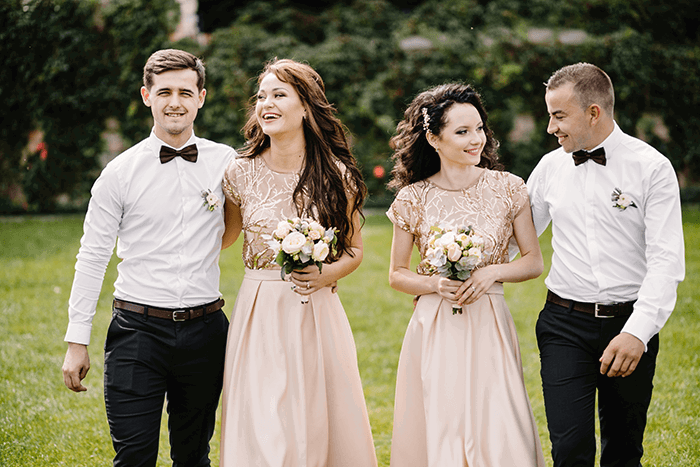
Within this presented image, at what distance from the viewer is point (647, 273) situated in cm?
363

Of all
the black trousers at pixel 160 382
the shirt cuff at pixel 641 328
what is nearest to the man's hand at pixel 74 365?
the black trousers at pixel 160 382

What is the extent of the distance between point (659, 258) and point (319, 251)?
1811 millimetres

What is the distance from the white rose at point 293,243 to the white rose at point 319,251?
0.25ft

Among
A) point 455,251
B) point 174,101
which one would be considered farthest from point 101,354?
point 455,251

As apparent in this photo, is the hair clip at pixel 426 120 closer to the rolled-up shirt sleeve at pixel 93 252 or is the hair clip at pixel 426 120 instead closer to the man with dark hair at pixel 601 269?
the man with dark hair at pixel 601 269

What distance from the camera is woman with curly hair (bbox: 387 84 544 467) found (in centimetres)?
376

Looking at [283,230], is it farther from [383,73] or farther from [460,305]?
[383,73]

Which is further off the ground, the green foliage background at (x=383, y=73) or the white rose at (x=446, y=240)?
the green foliage background at (x=383, y=73)

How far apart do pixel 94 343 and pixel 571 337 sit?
20.8 feet

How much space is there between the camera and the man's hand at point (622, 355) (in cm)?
353

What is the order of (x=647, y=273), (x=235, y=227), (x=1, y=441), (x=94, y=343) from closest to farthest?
(x=647, y=273), (x=235, y=227), (x=1, y=441), (x=94, y=343)

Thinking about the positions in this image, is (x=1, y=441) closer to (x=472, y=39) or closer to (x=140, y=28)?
(x=140, y=28)

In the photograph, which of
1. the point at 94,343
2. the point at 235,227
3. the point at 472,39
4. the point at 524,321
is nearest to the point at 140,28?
the point at 472,39

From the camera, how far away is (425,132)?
13.8 feet
